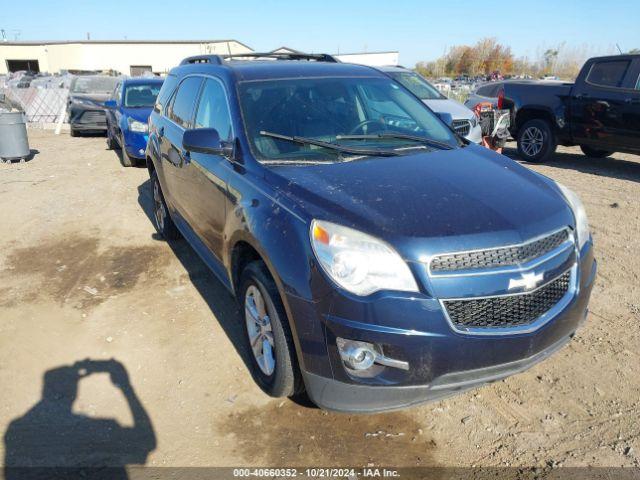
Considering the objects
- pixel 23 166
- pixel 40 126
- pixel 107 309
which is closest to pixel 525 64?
A: pixel 40 126

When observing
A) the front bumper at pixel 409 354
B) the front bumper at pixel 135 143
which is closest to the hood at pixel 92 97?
the front bumper at pixel 135 143

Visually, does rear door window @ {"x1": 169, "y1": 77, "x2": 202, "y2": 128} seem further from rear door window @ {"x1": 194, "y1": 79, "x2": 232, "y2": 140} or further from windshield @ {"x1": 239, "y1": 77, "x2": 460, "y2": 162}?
windshield @ {"x1": 239, "y1": 77, "x2": 460, "y2": 162}

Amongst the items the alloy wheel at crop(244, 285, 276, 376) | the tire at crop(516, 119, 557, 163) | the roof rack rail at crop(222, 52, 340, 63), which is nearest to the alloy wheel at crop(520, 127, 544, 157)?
the tire at crop(516, 119, 557, 163)

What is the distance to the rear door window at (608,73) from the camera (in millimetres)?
8742

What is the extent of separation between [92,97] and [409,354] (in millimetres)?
16265

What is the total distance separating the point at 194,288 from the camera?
476 centimetres

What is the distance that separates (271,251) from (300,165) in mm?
657

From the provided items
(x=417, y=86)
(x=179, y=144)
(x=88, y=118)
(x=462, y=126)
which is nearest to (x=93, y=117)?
(x=88, y=118)

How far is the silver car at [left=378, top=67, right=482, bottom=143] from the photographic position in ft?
27.7

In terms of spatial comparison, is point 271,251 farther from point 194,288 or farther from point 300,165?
point 194,288

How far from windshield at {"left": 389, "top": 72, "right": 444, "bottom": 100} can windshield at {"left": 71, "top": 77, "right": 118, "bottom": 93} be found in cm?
1121

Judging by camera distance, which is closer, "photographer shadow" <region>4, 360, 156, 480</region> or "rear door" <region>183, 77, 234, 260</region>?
"photographer shadow" <region>4, 360, 156, 480</region>

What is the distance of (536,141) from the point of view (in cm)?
1002

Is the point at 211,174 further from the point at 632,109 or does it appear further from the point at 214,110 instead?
the point at 632,109
